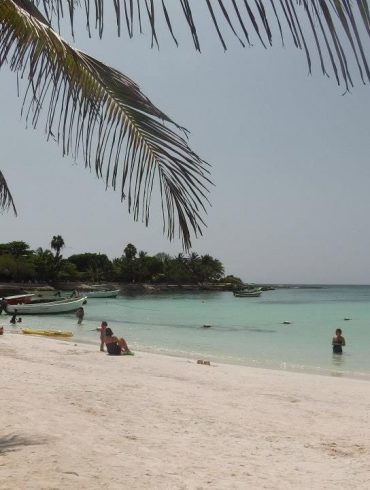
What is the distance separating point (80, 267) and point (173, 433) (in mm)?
114040

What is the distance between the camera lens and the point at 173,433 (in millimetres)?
6070

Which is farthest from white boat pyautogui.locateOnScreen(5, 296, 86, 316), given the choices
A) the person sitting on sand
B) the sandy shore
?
the sandy shore

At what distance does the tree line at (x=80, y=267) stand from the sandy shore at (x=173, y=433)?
233ft

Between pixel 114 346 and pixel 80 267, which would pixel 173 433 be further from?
pixel 80 267

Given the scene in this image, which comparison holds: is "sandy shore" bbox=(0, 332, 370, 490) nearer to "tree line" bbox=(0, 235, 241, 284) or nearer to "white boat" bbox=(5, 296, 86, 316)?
"white boat" bbox=(5, 296, 86, 316)

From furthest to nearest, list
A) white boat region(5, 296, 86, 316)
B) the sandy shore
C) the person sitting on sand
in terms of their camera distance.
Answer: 1. white boat region(5, 296, 86, 316)
2. the person sitting on sand
3. the sandy shore

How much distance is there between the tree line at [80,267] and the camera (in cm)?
8750

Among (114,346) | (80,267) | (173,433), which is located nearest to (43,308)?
(114,346)

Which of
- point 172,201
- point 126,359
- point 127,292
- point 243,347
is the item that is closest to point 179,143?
point 172,201

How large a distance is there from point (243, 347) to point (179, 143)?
22.9m

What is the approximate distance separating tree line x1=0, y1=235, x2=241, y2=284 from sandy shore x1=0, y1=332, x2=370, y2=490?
2800 inches

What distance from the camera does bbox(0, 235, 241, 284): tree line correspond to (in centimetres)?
8750

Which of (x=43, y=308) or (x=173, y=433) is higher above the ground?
(x=173, y=433)

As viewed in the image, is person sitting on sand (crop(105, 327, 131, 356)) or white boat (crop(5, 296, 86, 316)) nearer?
person sitting on sand (crop(105, 327, 131, 356))
